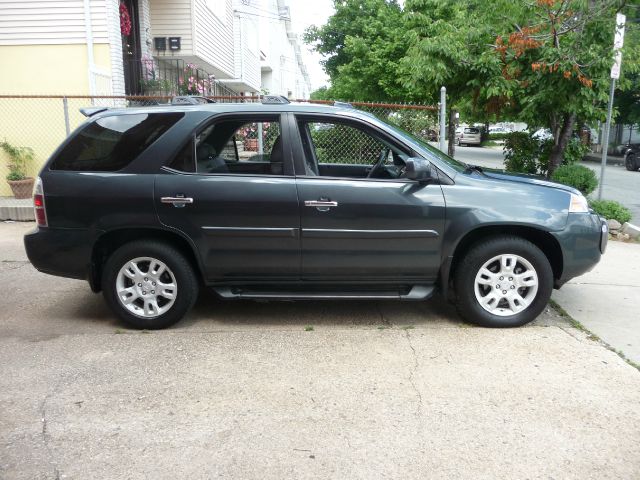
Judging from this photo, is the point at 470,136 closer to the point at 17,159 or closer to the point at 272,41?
the point at 272,41

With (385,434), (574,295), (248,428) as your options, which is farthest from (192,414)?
(574,295)

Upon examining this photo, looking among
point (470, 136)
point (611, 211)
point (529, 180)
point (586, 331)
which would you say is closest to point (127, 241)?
point (529, 180)

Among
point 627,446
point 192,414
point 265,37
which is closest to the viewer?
point 627,446

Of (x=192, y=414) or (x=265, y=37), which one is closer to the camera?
(x=192, y=414)

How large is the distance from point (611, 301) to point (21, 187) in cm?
1004

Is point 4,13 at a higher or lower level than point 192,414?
higher

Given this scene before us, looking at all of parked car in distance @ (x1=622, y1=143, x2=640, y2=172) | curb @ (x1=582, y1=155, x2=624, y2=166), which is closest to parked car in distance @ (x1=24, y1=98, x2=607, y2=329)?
parked car in distance @ (x1=622, y1=143, x2=640, y2=172)

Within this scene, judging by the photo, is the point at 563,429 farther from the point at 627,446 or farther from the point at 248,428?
the point at 248,428

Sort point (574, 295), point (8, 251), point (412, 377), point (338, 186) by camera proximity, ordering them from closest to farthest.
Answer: point (412, 377)
point (338, 186)
point (574, 295)
point (8, 251)

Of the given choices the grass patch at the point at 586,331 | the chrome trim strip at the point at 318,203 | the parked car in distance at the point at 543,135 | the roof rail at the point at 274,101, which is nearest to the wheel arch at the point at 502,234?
the grass patch at the point at 586,331

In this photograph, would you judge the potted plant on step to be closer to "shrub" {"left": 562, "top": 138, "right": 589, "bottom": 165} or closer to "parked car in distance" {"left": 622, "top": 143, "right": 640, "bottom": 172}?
"shrub" {"left": 562, "top": 138, "right": 589, "bottom": 165}

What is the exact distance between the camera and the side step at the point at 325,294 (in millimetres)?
4906

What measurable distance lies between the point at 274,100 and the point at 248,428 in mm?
2862

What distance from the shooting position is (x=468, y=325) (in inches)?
201
